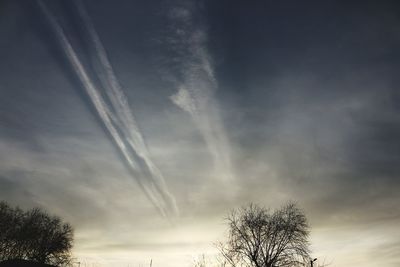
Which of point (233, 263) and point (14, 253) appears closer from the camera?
point (233, 263)

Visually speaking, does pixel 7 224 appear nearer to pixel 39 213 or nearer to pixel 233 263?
pixel 39 213

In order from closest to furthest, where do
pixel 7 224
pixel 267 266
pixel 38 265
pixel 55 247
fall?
pixel 38 265, pixel 267 266, pixel 7 224, pixel 55 247

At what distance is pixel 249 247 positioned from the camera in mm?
45531

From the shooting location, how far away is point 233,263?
1713 inches

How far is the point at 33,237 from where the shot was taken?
7194 centimetres

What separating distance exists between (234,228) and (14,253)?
2044 inches

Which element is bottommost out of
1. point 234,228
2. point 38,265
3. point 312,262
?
point 38,265

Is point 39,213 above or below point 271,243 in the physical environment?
above

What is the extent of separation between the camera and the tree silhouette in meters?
68.7

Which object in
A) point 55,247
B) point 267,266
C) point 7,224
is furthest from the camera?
point 55,247

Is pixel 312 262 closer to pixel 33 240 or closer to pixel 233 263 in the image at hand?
pixel 233 263

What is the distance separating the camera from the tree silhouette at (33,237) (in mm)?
68688

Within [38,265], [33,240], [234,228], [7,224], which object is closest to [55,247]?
[33,240]

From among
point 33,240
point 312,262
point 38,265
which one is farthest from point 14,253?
point 312,262
